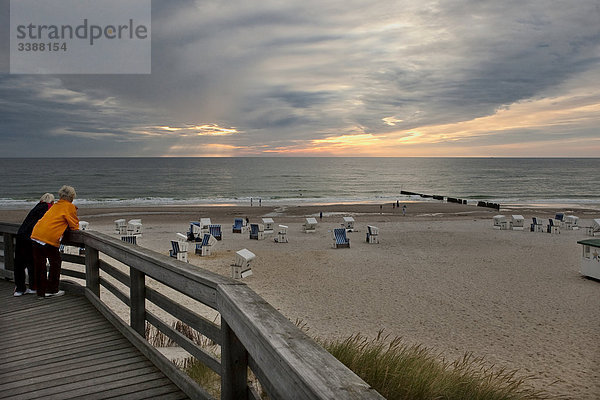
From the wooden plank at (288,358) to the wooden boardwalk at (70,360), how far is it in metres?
1.14

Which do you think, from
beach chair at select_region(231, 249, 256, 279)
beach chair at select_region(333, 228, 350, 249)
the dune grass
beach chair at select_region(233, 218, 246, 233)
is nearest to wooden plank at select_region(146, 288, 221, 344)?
the dune grass

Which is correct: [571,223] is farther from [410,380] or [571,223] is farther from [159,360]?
[159,360]

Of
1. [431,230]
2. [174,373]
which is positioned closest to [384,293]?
[174,373]

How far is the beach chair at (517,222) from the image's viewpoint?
2453 cm

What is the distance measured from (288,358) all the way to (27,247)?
5.01 metres

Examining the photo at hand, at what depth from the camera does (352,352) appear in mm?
4547

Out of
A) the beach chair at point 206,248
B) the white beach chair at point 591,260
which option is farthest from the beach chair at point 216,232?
the white beach chair at point 591,260

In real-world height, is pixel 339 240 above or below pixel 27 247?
below

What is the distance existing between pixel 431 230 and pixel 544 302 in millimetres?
13489

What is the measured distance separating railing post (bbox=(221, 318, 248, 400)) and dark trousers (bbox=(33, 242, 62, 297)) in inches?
143

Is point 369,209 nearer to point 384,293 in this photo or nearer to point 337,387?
point 384,293

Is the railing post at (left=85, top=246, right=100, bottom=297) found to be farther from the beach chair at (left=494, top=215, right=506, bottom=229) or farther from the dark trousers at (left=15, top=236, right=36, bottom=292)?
the beach chair at (left=494, top=215, right=506, bottom=229)

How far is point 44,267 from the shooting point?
16.2 feet

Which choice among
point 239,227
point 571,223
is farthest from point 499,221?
point 239,227
